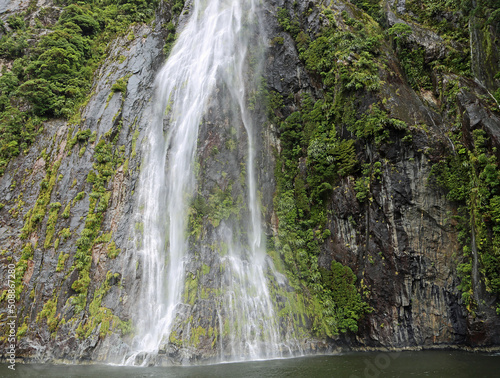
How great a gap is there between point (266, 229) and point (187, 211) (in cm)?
506

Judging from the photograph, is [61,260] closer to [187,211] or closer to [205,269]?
[187,211]

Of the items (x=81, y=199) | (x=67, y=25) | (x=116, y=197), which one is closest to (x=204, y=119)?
(x=116, y=197)

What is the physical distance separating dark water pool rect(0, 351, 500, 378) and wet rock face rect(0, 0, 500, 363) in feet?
4.25

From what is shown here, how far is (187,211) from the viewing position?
19766mm

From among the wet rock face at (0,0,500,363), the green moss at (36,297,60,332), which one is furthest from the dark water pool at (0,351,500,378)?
the green moss at (36,297,60,332)

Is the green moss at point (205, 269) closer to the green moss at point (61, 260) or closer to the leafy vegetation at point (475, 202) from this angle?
the green moss at point (61, 260)

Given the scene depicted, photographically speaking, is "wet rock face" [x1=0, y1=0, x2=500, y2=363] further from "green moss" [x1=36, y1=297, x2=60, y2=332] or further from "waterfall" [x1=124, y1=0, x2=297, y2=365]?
"waterfall" [x1=124, y1=0, x2=297, y2=365]

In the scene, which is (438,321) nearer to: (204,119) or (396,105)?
(396,105)

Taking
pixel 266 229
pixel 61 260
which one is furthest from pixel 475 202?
pixel 61 260

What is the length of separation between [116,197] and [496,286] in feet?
67.5

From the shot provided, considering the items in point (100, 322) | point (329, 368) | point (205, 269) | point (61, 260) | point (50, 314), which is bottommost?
point (329, 368)

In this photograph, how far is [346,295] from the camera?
57.6 ft

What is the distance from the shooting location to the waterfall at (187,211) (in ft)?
52.6

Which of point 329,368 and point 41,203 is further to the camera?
point 41,203
